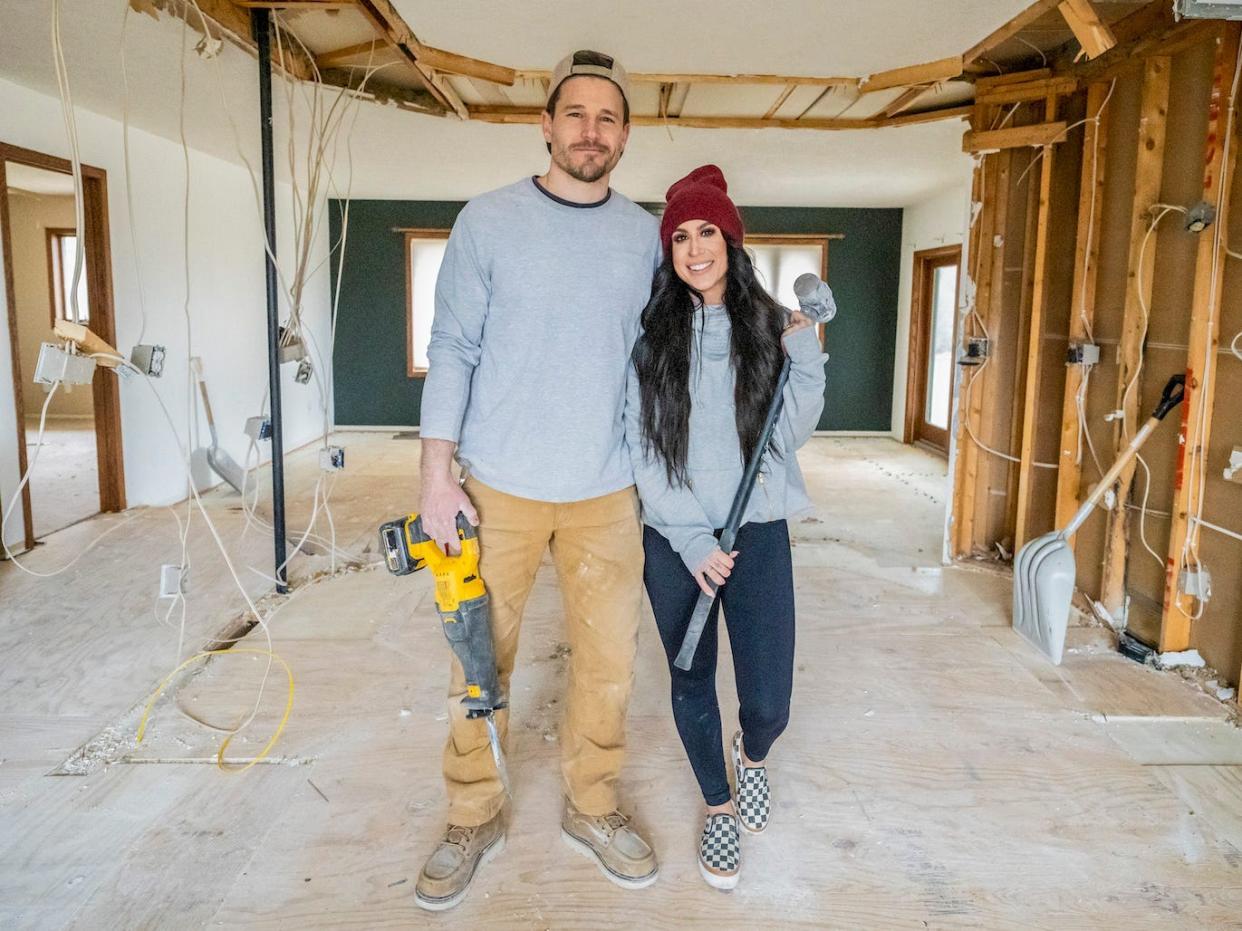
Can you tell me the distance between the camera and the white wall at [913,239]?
680 cm

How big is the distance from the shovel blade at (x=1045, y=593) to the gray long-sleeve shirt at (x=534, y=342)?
1.95 m

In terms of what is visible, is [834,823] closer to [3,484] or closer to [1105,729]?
[1105,729]

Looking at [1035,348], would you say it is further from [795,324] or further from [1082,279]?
[795,324]

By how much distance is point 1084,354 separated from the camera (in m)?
3.30

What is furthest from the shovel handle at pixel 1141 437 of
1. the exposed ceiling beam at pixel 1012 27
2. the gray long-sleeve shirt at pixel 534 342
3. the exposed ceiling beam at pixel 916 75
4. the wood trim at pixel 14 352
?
the wood trim at pixel 14 352

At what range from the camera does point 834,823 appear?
6.44 feet

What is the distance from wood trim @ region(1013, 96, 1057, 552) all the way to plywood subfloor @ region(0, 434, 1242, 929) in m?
0.61

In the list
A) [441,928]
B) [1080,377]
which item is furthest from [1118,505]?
[441,928]

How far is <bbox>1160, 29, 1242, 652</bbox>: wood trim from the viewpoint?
2.58 meters

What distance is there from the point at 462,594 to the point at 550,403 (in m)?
0.40

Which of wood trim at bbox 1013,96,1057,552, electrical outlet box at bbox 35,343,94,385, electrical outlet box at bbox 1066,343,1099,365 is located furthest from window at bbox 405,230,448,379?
electrical outlet box at bbox 1066,343,1099,365

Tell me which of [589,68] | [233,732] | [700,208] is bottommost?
[233,732]

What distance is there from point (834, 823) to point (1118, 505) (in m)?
1.89

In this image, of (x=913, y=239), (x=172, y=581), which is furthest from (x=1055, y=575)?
(x=913, y=239)
